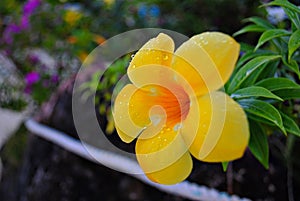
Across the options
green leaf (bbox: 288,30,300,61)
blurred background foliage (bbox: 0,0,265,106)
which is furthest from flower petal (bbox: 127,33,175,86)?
blurred background foliage (bbox: 0,0,265,106)

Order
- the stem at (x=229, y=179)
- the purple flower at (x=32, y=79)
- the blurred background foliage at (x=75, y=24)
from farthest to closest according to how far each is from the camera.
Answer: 1. the purple flower at (x=32, y=79)
2. the blurred background foliage at (x=75, y=24)
3. the stem at (x=229, y=179)

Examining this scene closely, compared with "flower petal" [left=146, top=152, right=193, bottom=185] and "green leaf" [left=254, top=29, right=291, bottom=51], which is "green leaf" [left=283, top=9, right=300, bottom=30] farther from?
"flower petal" [left=146, top=152, right=193, bottom=185]

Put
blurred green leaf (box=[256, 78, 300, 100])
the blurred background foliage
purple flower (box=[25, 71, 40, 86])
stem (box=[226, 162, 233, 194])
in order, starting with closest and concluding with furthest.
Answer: blurred green leaf (box=[256, 78, 300, 100])
stem (box=[226, 162, 233, 194])
the blurred background foliage
purple flower (box=[25, 71, 40, 86])

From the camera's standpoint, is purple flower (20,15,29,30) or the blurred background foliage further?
purple flower (20,15,29,30)

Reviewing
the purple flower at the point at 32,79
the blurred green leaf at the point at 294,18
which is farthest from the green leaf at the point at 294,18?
the purple flower at the point at 32,79

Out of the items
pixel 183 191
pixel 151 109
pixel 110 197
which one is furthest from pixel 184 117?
pixel 110 197

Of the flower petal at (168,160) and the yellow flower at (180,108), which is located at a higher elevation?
the yellow flower at (180,108)

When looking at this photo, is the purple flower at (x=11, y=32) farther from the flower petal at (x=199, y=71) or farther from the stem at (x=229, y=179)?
the flower petal at (x=199, y=71)

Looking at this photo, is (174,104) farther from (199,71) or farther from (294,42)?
(294,42)
